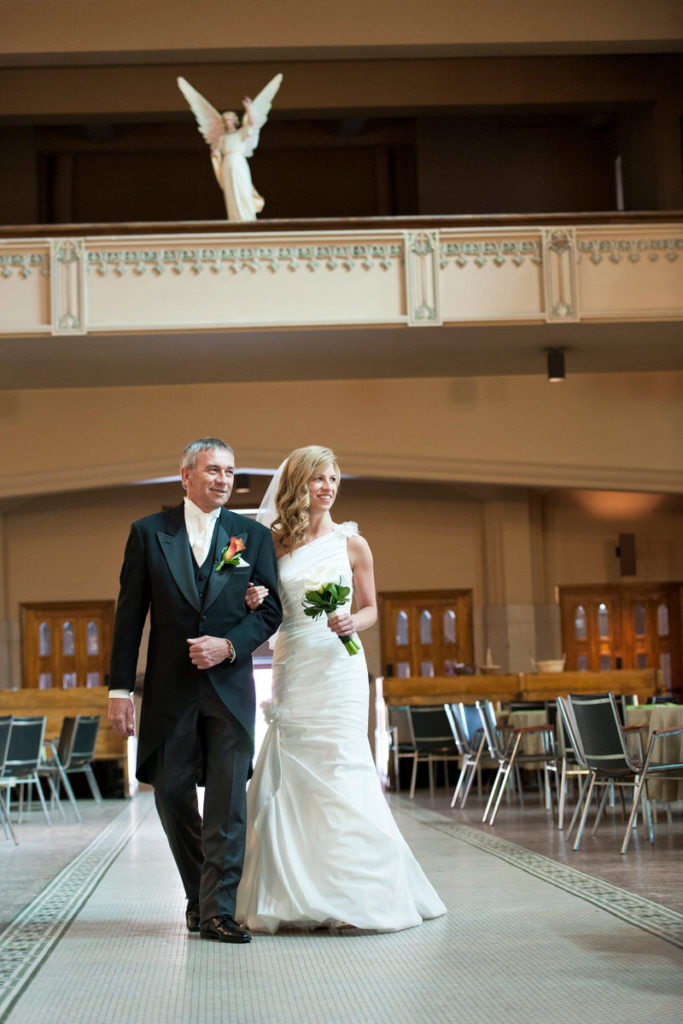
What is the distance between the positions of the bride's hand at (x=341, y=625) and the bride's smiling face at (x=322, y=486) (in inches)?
19.4

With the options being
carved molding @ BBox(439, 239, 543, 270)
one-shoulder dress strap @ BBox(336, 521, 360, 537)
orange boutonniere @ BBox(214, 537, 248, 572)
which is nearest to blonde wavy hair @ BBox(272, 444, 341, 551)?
one-shoulder dress strap @ BBox(336, 521, 360, 537)

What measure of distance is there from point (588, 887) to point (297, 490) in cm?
209

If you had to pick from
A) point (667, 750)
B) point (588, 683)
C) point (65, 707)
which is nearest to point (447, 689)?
point (588, 683)

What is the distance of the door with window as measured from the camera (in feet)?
55.7

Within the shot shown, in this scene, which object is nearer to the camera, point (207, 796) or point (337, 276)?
point (207, 796)

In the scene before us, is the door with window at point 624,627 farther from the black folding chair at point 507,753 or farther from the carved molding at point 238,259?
the carved molding at point 238,259

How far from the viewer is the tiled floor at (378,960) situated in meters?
3.19

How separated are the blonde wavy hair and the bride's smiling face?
0.04 ft

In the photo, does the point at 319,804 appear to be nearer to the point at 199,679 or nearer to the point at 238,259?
the point at 199,679

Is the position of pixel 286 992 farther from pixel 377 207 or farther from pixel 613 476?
pixel 377 207

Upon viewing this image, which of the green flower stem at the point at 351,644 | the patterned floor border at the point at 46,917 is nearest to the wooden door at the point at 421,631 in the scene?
the patterned floor border at the point at 46,917

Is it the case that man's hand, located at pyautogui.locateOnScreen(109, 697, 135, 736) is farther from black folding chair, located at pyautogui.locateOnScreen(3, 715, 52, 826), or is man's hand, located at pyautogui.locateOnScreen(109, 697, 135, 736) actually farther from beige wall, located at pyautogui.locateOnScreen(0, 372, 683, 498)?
beige wall, located at pyautogui.locateOnScreen(0, 372, 683, 498)

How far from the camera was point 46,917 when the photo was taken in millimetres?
4867

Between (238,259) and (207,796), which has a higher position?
(238,259)
